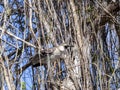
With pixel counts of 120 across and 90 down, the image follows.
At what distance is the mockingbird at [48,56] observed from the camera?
1.62 m

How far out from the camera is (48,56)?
1.62m

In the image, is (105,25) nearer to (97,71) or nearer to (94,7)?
(94,7)

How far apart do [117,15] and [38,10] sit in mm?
478

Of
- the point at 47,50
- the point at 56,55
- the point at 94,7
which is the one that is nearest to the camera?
the point at 47,50

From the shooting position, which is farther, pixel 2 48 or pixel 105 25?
pixel 105 25

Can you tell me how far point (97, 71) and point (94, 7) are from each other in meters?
0.34

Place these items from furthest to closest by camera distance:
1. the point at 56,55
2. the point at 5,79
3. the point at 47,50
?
the point at 56,55, the point at 47,50, the point at 5,79

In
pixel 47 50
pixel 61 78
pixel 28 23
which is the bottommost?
pixel 61 78

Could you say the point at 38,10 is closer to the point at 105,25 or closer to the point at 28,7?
the point at 28,7

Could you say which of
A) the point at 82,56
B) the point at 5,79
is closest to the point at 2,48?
the point at 5,79

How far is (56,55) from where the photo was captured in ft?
5.64

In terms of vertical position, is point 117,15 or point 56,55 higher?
point 117,15

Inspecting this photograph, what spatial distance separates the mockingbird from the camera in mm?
1618

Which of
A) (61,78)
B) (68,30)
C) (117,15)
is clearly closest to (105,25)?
(117,15)
